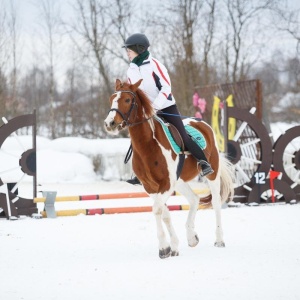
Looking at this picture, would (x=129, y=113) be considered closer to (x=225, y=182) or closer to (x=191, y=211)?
(x=191, y=211)

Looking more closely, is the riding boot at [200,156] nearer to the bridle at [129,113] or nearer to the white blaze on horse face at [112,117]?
the bridle at [129,113]

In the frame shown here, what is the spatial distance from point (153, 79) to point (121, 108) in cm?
71

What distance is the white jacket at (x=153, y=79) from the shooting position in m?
5.98

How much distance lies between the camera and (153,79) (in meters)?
6.09

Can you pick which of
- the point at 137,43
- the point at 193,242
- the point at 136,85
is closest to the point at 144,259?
the point at 193,242

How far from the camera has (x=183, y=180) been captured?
6535 millimetres

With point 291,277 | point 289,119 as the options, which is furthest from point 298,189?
point 289,119

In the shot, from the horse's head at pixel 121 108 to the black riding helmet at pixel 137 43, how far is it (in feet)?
1.63

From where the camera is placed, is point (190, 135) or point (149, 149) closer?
point (149, 149)

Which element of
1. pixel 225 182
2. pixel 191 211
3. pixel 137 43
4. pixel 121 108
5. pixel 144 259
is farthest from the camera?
pixel 225 182

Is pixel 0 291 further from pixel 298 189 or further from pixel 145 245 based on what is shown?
pixel 298 189

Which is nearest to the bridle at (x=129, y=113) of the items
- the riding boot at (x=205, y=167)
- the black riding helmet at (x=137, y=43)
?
the black riding helmet at (x=137, y=43)

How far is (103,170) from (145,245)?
10.4 m

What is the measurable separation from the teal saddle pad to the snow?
1.21 metres
